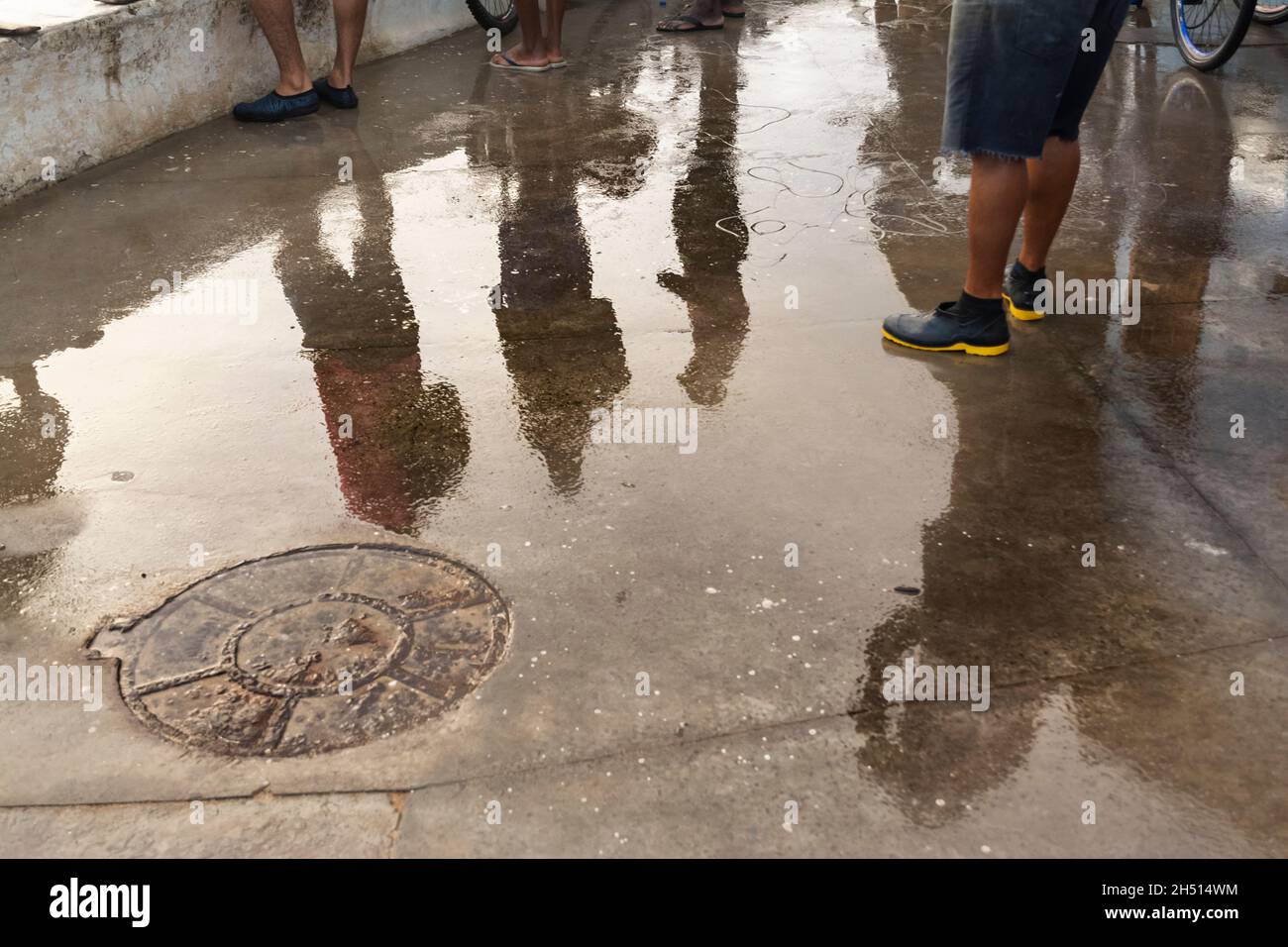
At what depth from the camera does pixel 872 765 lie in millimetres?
2357

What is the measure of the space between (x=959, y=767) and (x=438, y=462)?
1.72 meters

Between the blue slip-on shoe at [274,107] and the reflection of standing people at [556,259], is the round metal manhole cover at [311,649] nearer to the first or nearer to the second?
the reflection of standing people at [556,259]

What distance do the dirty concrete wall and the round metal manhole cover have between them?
11.3 feet

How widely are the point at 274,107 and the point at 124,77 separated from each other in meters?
0.78

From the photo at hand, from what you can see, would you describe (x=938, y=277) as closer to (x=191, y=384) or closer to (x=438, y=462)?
(x=438, y=462)

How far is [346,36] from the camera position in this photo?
6.70 meters

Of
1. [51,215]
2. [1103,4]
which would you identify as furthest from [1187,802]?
[51,215]

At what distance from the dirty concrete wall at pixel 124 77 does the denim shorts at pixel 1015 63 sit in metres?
4.09

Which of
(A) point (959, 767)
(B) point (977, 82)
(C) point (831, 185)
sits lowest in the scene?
(C) point (831, 185)

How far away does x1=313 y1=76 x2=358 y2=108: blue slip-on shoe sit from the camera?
6.67m
